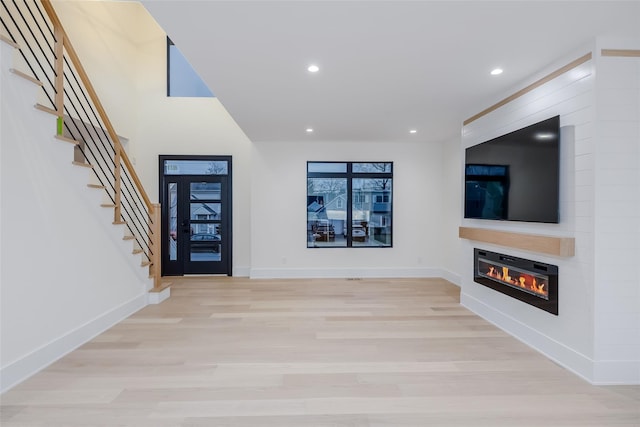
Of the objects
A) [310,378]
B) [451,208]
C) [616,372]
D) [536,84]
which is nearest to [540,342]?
[616,372]

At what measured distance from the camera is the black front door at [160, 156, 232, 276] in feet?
21.5

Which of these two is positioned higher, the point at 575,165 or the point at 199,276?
the point at 575,165

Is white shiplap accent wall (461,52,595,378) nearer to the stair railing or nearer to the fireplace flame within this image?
the fireplace flame

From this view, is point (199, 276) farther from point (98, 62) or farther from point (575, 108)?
point (575, 108)

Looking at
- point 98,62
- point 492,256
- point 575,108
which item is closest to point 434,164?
point 492,256

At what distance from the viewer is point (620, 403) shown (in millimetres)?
2258

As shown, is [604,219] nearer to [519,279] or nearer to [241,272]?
[519,279]

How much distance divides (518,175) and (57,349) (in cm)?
468

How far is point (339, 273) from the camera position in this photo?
636 cm

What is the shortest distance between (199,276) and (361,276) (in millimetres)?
3295

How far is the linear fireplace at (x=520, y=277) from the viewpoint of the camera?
2897mm

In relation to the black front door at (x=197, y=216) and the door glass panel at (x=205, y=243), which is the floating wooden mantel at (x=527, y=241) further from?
the door glass panel at (x=205, y=243)

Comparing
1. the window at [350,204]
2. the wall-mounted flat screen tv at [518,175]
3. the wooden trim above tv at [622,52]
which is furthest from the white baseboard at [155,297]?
the wooden trim above tv at [622,52]

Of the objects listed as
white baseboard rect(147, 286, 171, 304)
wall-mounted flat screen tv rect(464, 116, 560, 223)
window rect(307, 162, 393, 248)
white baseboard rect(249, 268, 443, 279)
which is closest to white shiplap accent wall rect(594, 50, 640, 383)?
wall-mounted flat screen tv rect(464, 116, 560, 223)
